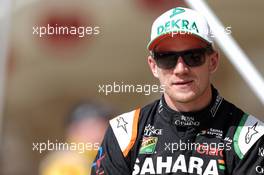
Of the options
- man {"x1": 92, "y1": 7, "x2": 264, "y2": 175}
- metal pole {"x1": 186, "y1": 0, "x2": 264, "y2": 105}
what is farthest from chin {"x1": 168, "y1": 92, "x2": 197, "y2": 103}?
metal pole {"x1": 186, "y1": 0, "x2": 264, "y2": 105}

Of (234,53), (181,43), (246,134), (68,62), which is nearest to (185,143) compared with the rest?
(246,134)

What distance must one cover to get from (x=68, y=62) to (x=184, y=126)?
1.02m

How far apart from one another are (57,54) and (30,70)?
13cm

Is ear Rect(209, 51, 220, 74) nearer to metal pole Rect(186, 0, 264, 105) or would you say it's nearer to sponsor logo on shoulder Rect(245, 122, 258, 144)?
sponsor logo on shoulder Rect(245, 122, 258, 144)

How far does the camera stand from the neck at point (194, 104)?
1.57 m

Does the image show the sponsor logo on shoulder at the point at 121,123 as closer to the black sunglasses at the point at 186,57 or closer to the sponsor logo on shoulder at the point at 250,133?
the black sunglasses at the point at 186,57

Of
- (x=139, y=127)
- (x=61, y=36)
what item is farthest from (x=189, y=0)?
(x=139, y=127)

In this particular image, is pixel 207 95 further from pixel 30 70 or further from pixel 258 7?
pixel 30 70

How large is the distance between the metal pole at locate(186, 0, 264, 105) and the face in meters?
0.44

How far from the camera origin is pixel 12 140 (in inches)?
96.3

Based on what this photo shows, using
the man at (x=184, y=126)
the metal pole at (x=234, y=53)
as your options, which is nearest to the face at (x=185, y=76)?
the man at (x=184, y=126)

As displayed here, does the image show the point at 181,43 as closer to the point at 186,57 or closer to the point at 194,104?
the point at 186,57

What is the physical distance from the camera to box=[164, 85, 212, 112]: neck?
1.57 metres

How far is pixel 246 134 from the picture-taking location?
1.50 meters
